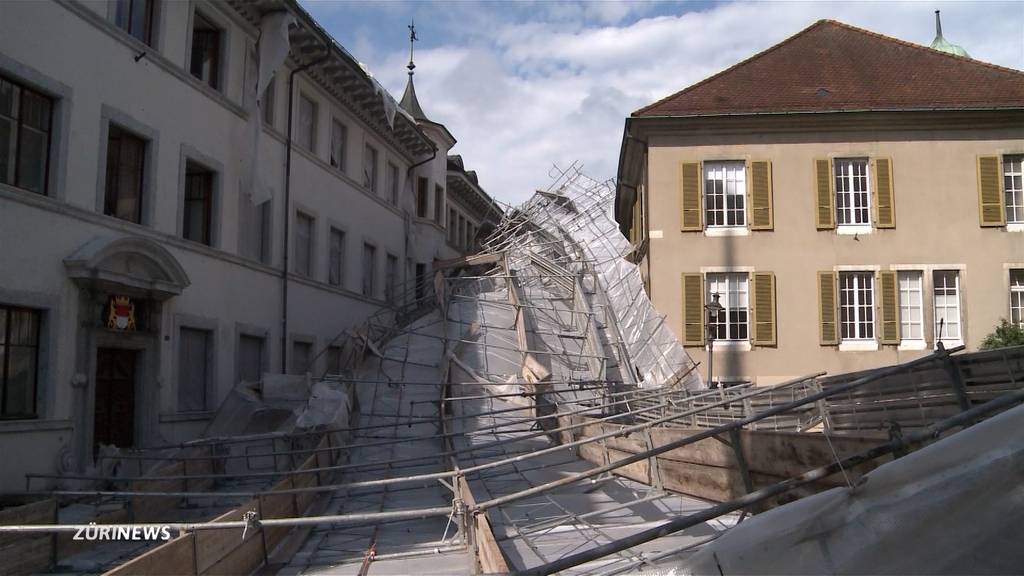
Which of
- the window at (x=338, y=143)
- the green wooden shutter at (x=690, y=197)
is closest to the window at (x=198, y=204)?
the window at (x=338, y=143)

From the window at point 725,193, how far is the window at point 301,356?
10823mm

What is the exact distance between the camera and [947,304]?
2172cm

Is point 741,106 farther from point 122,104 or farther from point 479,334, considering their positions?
point 122,104

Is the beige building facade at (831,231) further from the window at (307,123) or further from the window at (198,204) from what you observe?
the window at (198,204)

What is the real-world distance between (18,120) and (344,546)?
7.59 m

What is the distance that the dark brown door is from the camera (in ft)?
45.6

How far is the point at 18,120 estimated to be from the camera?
1223 cm

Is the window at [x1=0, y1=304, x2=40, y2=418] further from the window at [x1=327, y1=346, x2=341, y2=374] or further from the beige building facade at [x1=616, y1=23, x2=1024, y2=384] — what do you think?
the beige building facade at [x1=616, y1=23, x2=1024, y2=384]

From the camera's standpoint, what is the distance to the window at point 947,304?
21516 millimetres

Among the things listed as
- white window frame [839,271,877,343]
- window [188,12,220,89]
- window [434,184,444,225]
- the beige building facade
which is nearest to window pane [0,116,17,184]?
window [188,12,220,89]

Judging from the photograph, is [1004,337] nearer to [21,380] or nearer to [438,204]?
[21,380]

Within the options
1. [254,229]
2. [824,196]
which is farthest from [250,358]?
[824,196]

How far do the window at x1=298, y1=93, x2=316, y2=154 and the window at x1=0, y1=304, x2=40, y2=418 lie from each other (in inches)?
413

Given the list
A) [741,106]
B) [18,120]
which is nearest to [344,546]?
[18,120]
